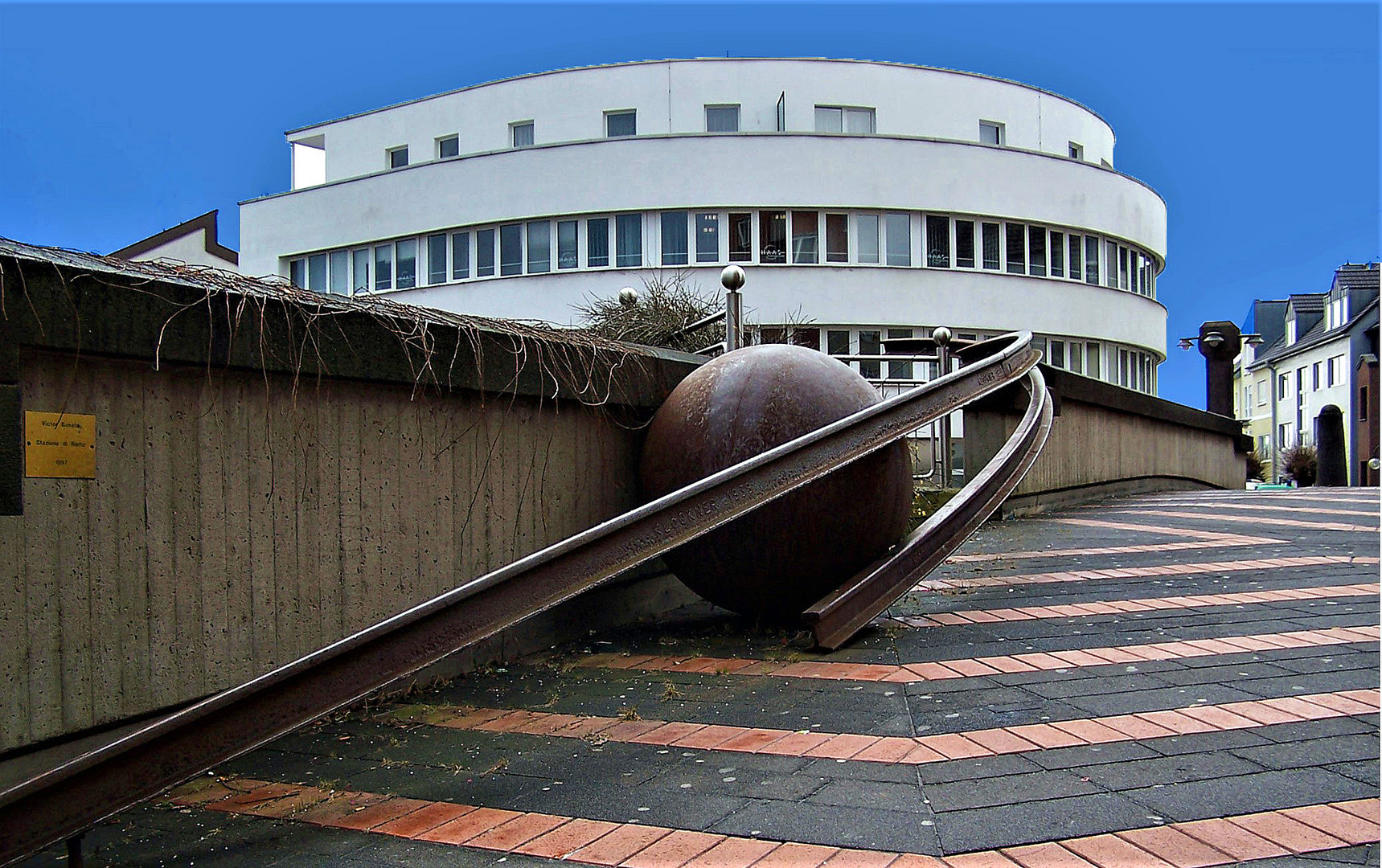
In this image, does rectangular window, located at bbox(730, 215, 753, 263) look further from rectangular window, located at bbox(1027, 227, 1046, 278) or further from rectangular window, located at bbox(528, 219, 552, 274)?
rectangular window, located at bbox(1027, 227, 1046, 278)

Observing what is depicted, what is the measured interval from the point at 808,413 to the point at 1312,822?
9.62 ft

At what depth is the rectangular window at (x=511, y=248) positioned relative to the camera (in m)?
30.1

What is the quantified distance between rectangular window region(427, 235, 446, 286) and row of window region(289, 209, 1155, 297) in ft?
0.08

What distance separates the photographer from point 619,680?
461cm

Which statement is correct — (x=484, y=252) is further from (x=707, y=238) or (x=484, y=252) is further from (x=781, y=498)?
(x=781, y=498)

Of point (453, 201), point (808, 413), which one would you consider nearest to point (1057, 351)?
point (453, 201)

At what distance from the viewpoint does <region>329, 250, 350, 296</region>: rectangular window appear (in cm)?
3288

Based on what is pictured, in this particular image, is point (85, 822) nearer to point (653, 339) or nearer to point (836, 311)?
point (653, 339)

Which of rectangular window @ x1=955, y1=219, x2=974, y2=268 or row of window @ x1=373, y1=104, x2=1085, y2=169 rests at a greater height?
row of window @ x1=373, y1=104, x2=1085, y2=169

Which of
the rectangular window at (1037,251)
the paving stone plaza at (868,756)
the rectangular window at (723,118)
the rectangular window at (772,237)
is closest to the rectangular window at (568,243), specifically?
the rectangular window at (772,237)

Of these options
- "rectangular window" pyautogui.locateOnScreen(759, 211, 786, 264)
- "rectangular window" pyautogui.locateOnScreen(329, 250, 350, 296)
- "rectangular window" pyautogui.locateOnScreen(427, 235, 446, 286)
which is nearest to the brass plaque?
"rectangular window" pyautogui.locateOnScreen(759, 211, 786, 264)

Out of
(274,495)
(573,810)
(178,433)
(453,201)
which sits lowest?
(573,810)

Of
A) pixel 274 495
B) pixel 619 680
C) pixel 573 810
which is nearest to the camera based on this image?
pixel 573 810

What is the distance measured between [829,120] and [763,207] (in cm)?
493
